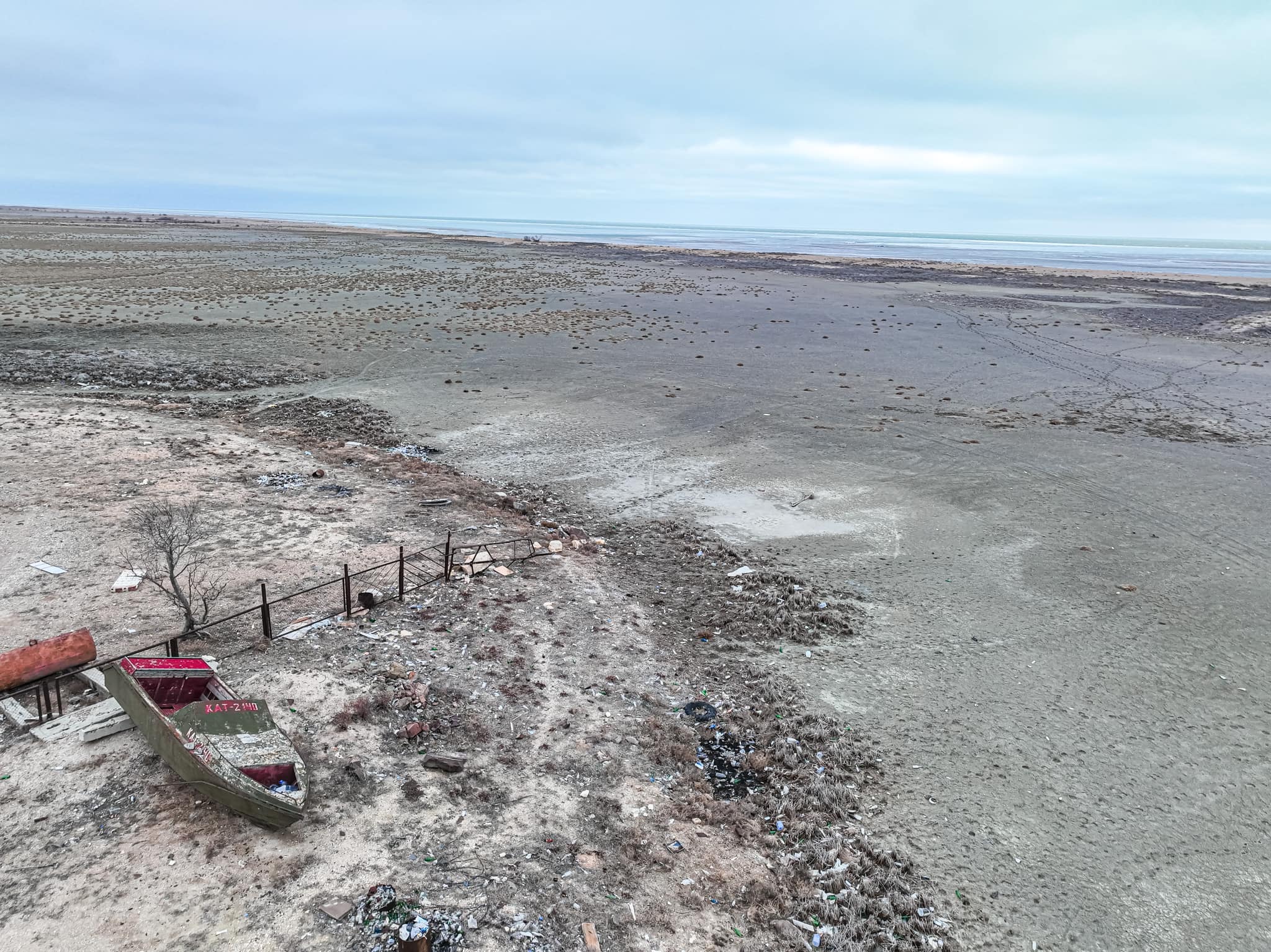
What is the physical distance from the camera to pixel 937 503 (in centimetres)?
1487

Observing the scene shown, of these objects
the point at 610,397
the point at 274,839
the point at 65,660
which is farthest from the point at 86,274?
the point at 274,839

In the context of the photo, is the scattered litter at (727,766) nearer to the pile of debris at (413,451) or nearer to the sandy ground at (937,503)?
the sandy ground at (937,503)

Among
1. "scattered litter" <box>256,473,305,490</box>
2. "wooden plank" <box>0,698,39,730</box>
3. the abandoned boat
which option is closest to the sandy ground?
"scattered litter" <box>256,473,305,490</box>

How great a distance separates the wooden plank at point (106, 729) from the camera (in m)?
6.76

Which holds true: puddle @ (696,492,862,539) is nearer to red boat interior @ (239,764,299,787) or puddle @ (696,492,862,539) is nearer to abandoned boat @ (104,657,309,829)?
abandoned boat @ (104,657,309,829)

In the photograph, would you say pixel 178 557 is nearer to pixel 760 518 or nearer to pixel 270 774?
pixel 270 774

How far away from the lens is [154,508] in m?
11.5

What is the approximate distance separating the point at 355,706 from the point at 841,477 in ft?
38.2

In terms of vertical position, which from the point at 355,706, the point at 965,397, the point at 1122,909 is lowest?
the point at 1122,909

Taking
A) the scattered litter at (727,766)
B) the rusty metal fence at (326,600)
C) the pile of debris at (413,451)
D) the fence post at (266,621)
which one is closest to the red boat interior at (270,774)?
the rusty metal fence at (326,600)

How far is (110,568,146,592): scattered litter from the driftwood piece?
5.08 m

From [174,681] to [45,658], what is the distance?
1.58m

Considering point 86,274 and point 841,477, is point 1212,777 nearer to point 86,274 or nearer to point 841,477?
point 841,477

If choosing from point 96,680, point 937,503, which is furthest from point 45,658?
point 937,503
